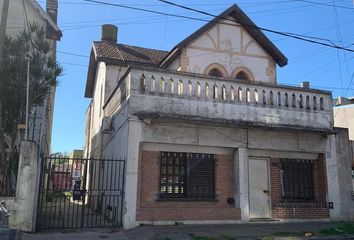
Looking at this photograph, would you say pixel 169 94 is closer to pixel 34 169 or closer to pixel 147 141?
pixel 147 141

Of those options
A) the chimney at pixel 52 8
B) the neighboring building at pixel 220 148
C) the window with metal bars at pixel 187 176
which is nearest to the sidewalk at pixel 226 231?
the neighboring building at pixel 220 148

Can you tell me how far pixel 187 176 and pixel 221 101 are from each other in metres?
2.80

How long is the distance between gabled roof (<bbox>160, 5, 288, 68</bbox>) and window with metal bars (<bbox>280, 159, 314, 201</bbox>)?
669 cm

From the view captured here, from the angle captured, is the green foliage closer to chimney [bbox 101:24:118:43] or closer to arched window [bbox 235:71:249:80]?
arched window [bbox 235:71:249:80]

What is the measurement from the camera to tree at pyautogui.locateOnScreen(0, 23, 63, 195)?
40.5 ft

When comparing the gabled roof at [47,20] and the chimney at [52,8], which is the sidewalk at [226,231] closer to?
the gabled roof at [47,20]

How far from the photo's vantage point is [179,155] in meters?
13.4

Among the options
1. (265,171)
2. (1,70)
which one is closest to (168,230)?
(265,171)

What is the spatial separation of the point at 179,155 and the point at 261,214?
353cm

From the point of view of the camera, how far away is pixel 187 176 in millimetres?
13352

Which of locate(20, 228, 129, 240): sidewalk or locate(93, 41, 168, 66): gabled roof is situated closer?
locate(20, 228, 129, 240): sidewalk

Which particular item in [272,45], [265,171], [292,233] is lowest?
[292,233]

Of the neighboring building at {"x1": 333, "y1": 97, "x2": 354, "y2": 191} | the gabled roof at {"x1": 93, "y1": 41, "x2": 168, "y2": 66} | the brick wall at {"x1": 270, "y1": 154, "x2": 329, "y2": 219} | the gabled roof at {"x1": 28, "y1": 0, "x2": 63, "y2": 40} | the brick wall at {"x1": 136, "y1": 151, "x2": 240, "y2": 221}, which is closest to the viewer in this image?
the brick wall at {"x1": 136, "y1": 151, "x2": 240, "y2": 221}

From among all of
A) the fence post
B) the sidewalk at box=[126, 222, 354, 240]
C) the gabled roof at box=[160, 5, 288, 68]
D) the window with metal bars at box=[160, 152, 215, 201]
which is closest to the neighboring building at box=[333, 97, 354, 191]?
the gabled roof at box=[160, 5, 288, 68]
